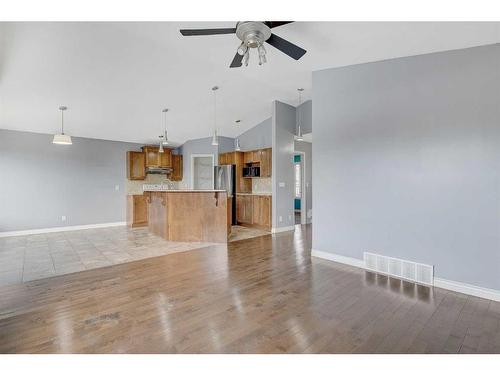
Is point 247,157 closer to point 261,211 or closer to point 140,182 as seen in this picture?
point 261,211

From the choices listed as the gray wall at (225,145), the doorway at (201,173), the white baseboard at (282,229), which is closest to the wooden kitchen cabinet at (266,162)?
the white baseboard at (282,229)

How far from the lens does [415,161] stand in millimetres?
2961

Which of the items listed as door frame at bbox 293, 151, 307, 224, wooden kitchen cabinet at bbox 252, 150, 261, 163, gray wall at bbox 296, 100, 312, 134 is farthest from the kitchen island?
door frame at bbox 293, 151, 307, 224

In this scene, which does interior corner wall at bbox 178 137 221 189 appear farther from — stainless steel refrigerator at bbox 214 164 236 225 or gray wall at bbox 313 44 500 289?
gray wall at bbox 313 44 500 289

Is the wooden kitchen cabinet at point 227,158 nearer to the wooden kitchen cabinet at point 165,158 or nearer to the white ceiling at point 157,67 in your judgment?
the white ceiling at point 157,67

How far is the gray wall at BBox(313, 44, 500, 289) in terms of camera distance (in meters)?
2.54

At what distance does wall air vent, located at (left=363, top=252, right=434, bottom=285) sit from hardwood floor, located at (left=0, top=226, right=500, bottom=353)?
144mm

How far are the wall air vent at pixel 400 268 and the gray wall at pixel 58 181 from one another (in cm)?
654

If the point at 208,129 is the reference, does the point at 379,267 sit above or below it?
below

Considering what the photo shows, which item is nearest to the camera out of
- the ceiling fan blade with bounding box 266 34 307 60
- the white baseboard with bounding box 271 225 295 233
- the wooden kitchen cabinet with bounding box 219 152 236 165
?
the ceiling fan blade with bounding box 266 34 307 60
